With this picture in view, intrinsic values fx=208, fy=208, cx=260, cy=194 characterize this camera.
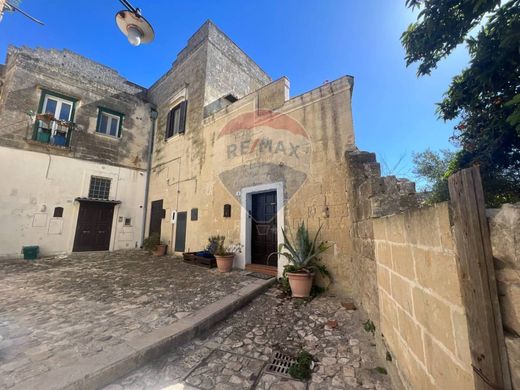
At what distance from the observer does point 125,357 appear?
1.80 metres

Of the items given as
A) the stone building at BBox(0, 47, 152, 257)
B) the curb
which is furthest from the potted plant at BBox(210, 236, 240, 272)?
the stone building at BBox(0, 47, 152, 257)

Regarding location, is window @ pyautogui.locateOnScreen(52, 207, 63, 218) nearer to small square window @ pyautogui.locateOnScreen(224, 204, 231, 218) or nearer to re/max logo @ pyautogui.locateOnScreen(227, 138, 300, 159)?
small square window @ pyautogui.locateOnScreen(224, 204, 231, 218)

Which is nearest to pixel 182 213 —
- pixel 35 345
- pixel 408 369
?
pixel 35 345

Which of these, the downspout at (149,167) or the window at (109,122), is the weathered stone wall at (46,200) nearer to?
the downspout at (149,167)

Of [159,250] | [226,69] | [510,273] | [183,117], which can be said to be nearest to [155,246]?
[159,250]

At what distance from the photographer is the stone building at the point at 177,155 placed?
4566 millimetres

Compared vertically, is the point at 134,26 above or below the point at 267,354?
above

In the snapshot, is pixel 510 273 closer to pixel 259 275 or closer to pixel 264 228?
pixel 259 275

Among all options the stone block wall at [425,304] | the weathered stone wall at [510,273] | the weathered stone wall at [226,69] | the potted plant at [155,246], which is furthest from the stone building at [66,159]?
the weathered stone wall at [510,273]

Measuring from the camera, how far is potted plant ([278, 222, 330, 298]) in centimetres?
365

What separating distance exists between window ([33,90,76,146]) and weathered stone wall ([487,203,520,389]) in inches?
437

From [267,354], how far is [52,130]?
10373 mm

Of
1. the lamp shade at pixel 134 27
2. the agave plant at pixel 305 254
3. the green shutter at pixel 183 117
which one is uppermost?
the green shutter at pixel 183 117

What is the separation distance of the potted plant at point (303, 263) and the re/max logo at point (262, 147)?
1.77 metres
